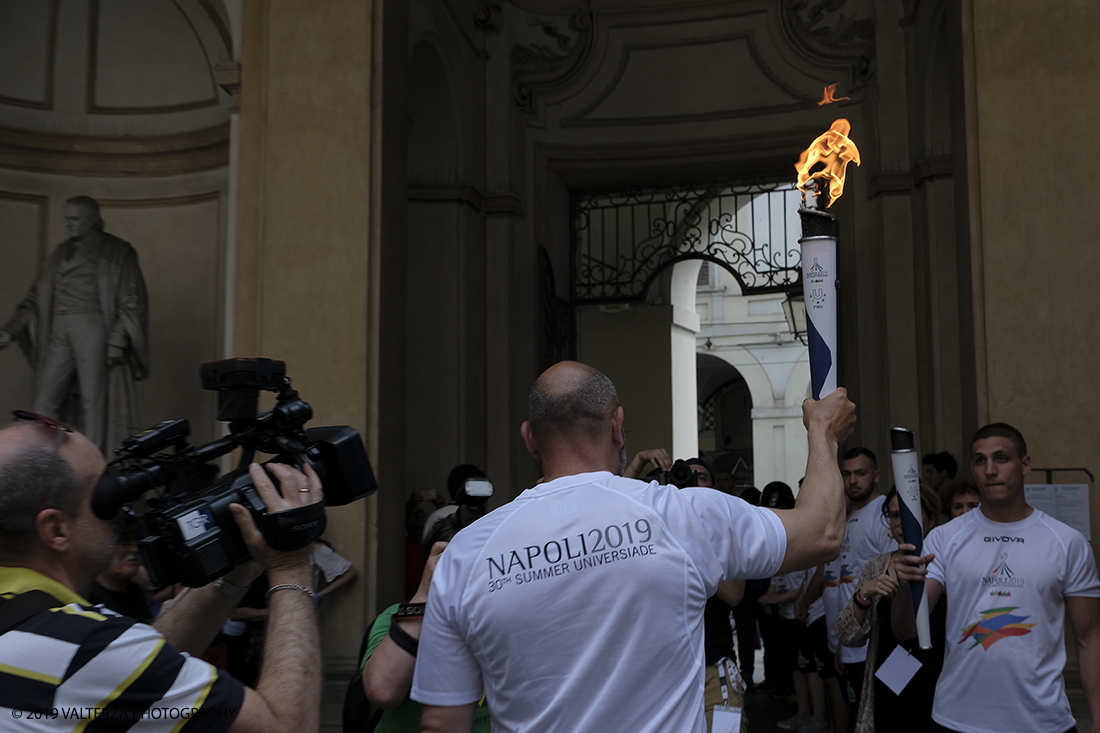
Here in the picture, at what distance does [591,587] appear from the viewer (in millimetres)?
2137

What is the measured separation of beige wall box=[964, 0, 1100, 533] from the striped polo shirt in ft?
17.1

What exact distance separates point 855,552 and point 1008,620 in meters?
1.99

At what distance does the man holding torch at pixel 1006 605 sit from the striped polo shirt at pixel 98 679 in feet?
8.73

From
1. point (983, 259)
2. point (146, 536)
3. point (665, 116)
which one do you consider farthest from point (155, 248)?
point (146, 536)

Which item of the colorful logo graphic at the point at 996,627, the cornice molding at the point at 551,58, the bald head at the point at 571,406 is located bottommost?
the colorful logo graphic at the point at 996,627

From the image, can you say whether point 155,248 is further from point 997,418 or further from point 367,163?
point 997,418

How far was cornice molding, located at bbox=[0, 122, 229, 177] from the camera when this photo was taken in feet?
27.9

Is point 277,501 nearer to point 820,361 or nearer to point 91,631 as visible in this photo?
point 91,631

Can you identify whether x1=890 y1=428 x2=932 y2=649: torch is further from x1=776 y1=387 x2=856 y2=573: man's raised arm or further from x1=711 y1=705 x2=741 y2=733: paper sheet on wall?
x1=776 y1=387 x2=856 y2=573: man's raised arm

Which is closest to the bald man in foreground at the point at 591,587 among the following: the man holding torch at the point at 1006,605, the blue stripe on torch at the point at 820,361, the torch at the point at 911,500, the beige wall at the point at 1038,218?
the blue stripe on torch at the point at 820,361

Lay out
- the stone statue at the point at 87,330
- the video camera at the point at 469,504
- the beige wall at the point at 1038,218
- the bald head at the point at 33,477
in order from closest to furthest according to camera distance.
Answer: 1. the bald head at the point at 33,477
2. the video camera at the point at 469,504
3. the beige wall at the point at 1038,218
4. the stone statue at the point at 87,330

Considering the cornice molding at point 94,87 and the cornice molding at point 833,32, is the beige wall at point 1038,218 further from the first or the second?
the cornice molding at point 94,87

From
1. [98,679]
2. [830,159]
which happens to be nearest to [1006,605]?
[830,159]

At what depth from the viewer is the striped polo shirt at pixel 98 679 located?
5.35 feet
